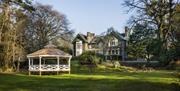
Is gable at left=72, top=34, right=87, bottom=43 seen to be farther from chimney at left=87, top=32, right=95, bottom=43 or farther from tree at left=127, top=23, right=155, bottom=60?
tree at left=127, top=23, right=155, bottom=60

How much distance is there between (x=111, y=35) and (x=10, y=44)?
39287mm

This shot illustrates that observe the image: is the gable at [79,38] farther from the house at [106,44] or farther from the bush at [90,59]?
the bush at [90,59]

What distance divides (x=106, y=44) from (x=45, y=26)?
47.6ft

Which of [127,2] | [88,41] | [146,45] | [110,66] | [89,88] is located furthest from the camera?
[88,41]

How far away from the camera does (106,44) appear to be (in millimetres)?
85812

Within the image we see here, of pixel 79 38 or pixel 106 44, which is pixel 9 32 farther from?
pixel 79 38

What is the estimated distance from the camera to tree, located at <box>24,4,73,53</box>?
83.1m

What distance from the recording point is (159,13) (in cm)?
6328

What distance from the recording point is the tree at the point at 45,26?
273 feet

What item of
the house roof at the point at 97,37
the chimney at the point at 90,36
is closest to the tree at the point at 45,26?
the house roof at the point at 97,37

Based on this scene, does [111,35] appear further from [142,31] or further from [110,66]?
[110,66]

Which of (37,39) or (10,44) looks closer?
(10,44)

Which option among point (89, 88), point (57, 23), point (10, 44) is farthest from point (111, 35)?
point (89, 88)

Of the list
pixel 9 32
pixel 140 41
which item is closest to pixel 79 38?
pixel 140 41
